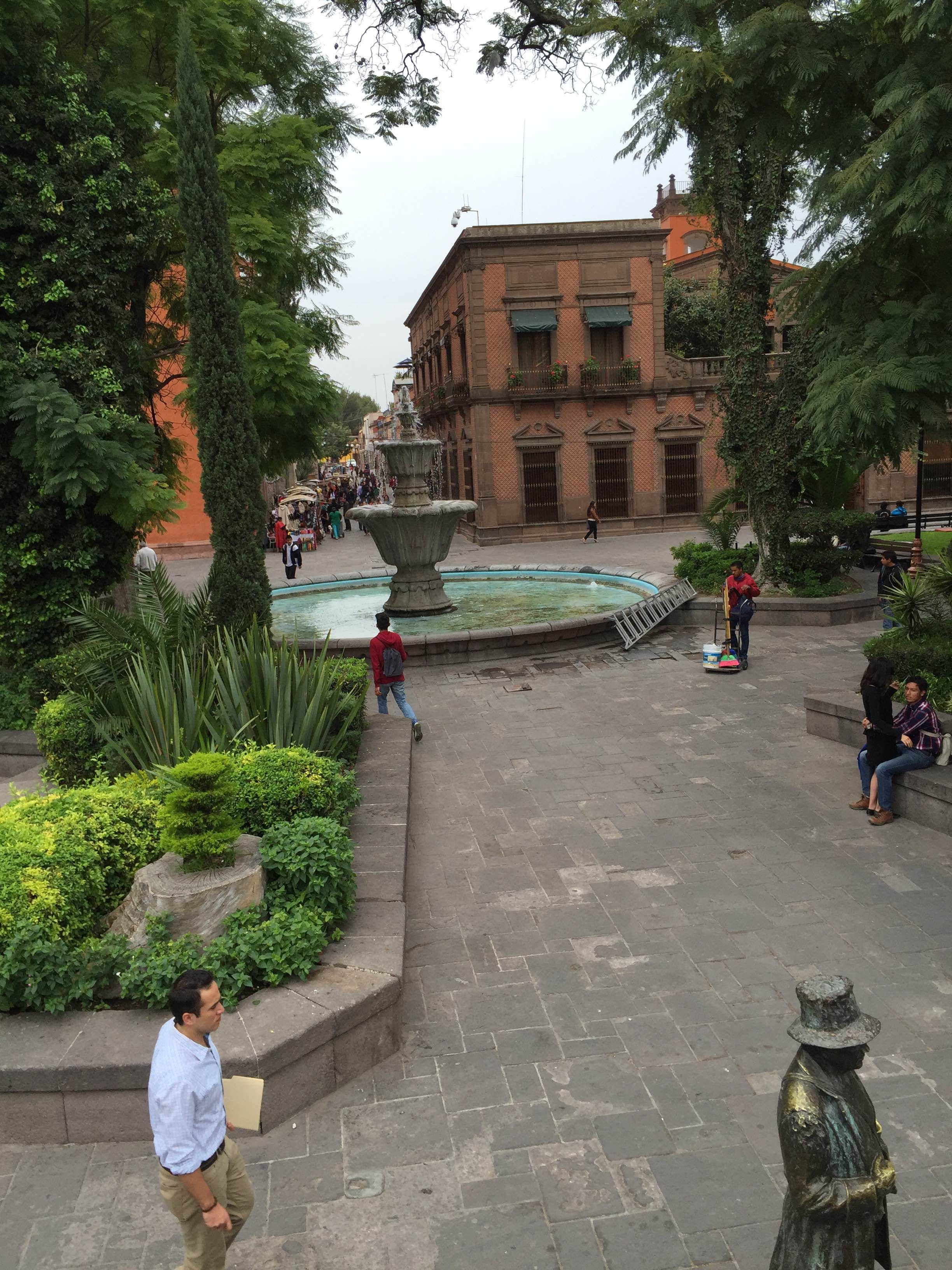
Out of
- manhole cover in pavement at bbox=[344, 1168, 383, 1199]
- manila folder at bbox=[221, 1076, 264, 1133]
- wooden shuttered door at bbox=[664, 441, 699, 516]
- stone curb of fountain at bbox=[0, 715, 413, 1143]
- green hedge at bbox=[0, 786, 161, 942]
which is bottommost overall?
manhole cover in pavement at bbox=[344, 1168, 383, 1199]

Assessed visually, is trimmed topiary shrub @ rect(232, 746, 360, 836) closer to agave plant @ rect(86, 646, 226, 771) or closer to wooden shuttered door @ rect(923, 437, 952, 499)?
agave plant @ rect(86, 646, 226, 771)

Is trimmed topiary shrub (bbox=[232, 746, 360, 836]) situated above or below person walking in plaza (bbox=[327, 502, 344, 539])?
below

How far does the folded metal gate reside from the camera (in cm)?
1461

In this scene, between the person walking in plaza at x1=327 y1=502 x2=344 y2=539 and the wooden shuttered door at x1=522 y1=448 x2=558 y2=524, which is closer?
the wooden shuttered door at x1=522 y1=448 x2=558 y2=524

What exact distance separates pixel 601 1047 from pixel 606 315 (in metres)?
27.1

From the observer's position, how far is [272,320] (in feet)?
50.4

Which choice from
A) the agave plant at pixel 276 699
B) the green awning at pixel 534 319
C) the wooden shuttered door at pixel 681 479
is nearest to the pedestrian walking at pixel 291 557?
the green awning at pixel 534 319

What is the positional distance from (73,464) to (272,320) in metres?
6.08

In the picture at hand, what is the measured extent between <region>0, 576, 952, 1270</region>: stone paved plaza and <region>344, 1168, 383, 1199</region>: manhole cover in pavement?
0.12ft

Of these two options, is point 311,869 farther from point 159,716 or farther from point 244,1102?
point 159,716

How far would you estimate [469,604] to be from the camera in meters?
17.9

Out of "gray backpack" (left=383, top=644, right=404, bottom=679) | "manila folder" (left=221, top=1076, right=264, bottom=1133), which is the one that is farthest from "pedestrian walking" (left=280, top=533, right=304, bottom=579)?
"manila folder" (left=221, top=1076, right=264, bottom=1133)

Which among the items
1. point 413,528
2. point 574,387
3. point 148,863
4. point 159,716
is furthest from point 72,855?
point 574,387

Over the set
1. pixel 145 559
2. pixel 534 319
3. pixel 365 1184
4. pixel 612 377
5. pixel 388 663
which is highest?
pixel 534 319
